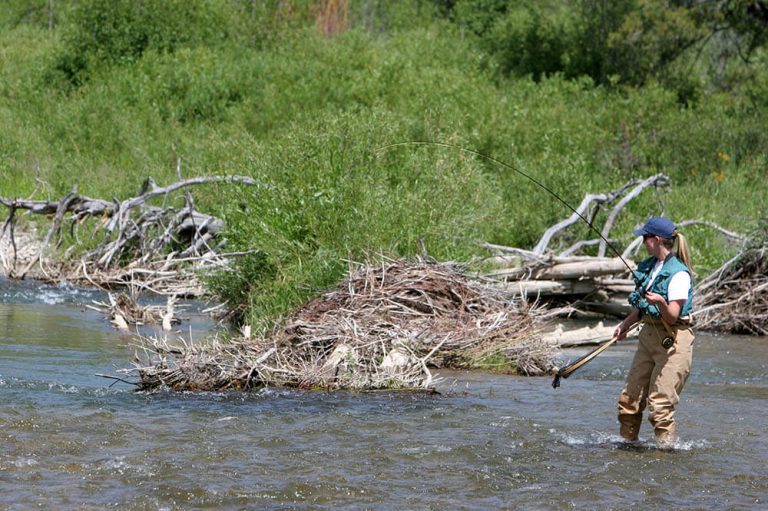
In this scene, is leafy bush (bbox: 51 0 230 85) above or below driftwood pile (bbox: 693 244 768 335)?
above

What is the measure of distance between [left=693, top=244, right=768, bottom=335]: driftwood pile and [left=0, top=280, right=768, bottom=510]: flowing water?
3.54m

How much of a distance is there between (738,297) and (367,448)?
7946 mm

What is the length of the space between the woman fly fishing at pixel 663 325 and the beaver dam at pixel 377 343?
7.23 ft

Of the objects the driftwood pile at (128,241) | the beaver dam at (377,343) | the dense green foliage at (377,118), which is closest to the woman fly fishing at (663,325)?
the beaver dam at (377,343)

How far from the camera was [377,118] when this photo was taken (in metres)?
13.8

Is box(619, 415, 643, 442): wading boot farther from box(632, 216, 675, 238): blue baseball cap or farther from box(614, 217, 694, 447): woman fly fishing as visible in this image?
box(632, 216, 675, 238): blue baseball cap

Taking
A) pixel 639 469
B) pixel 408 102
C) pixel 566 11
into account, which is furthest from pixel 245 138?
pixel 566 11

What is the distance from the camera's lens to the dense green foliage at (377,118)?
12344mm

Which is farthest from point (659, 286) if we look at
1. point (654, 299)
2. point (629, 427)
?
point (629, 427)

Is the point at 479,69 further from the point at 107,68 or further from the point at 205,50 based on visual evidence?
the point at 107,68

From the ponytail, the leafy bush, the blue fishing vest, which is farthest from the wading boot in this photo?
the leafy bush

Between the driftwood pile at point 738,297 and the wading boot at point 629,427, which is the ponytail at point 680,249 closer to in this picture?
the wading boot at point 629,427

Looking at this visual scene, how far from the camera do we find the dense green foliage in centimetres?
1234

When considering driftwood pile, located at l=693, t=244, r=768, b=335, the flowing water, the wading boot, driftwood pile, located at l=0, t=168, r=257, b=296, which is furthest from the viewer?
driftwood pile, located at l=0, t=168, r=257, b=296
